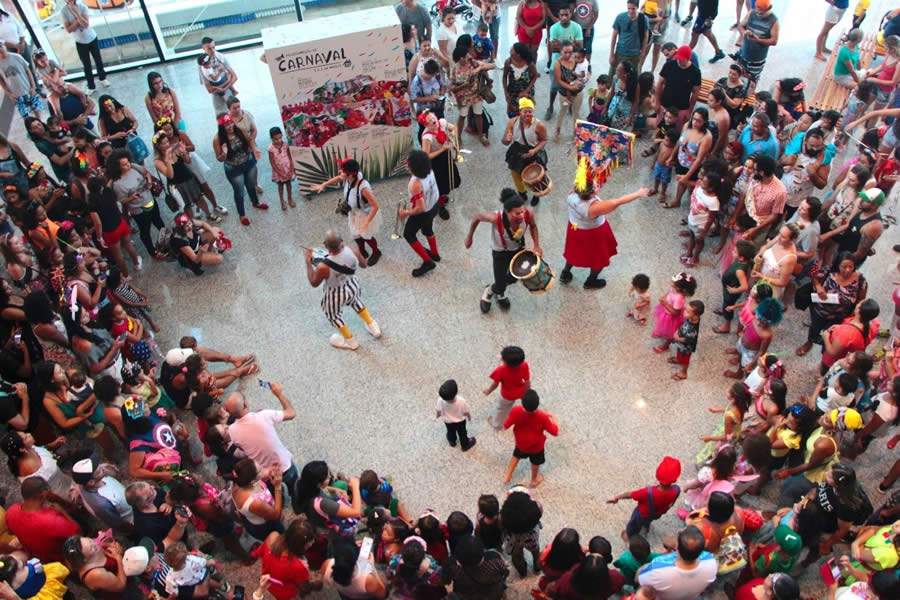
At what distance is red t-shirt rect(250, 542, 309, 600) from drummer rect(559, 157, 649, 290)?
3.79 meters

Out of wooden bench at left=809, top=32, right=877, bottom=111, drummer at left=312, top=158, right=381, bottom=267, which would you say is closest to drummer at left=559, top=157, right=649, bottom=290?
drummer at left=312, top=158, right=381, bottom=267

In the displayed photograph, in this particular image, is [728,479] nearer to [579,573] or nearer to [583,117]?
[579,573]

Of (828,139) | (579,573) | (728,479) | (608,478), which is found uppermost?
(828,139)

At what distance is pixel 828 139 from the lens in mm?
6875

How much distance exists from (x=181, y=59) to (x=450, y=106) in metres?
4.78

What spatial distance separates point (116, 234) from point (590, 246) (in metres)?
4.62

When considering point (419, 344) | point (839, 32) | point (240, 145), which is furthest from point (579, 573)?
point (839, 32)

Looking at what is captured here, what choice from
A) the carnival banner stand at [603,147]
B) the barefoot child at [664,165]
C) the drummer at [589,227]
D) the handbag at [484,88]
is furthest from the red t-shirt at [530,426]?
the handbag at [484,88]

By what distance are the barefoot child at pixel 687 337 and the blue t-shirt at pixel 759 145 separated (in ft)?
6.39

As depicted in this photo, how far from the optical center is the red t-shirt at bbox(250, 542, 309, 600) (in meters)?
4.29

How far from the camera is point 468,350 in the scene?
673 cm

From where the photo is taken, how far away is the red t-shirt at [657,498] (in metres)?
4.76

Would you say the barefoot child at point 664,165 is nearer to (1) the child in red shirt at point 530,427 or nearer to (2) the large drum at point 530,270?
(2) the large drum at point 530,270

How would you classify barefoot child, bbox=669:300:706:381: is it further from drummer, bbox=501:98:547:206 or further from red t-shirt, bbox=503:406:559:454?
drummer, bbox=501:98:547:206
